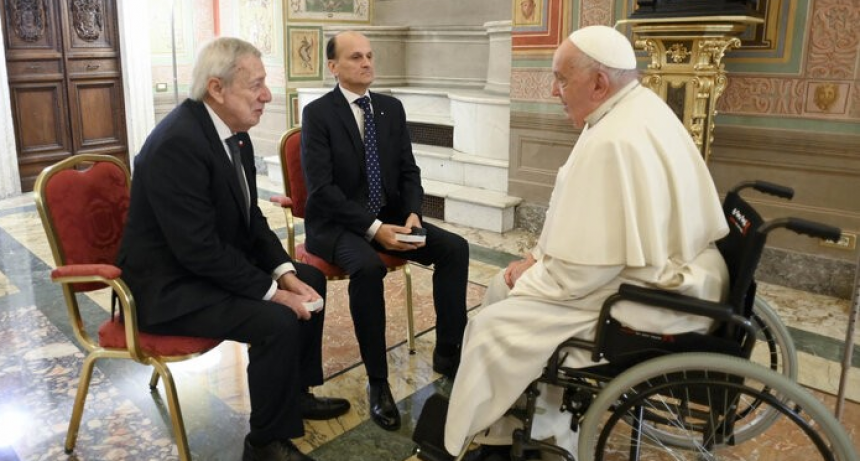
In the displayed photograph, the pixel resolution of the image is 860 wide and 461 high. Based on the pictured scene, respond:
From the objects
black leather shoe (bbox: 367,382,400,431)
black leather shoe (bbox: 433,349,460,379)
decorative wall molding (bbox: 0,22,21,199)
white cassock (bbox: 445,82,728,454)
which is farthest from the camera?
decorative wall molding (bbox: 0,22,21,199)

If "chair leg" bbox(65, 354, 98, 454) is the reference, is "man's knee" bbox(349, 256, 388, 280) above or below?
above

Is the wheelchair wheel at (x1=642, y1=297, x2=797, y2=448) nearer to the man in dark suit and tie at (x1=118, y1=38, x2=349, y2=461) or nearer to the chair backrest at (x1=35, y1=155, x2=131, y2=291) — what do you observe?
the man in dark suit and tie at (x1=118, y1=38, x2=349, y2=461)

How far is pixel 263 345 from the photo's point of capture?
1944mm

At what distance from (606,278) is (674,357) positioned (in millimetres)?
244

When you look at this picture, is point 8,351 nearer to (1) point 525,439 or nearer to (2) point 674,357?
(1) point 525,439

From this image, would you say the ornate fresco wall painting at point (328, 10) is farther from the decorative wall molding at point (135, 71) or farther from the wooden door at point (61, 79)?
the wooden door at point (61, 79)

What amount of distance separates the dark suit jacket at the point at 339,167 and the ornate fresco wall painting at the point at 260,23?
389cm

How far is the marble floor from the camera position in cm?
220

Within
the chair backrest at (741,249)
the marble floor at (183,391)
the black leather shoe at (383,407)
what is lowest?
the marble floor at (183,391)

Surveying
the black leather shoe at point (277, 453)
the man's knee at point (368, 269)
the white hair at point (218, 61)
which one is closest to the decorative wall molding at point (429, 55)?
the man's knee at point (368, 269)

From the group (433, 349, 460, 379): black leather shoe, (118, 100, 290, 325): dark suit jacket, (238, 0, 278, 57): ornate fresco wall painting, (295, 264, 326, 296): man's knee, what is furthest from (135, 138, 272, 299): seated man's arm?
(238, 0, 278, 57): ornate fresco wall painting

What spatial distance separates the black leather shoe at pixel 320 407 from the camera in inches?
92.6

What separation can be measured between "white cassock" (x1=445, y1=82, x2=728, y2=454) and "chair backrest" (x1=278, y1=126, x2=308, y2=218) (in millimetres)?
1212

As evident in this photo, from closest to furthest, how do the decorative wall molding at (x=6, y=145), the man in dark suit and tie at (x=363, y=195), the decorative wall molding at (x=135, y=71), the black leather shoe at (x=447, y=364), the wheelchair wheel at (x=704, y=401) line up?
the wheelchair wheel at (x=704, y=401)
the man in dark suit and tie at (x=363, y=195)
the black leather shoe at (x=447, y=364)
the decorative wall molding at (x=6, y=145)
the decorative wall molding at (x=135, y=71)
